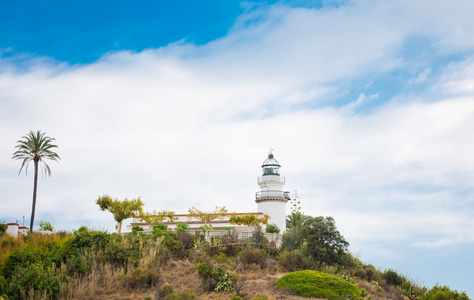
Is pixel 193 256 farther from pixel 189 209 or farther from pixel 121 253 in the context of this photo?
pixel 189 209

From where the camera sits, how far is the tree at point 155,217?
39206 mm

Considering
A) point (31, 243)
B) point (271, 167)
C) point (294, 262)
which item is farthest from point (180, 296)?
point (271, 167)

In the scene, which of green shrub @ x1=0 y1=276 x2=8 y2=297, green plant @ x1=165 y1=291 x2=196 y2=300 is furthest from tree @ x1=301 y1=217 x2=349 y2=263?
green shrub @ x1=0 y1=276 x2=8 y2=297

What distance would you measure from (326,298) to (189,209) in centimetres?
2493

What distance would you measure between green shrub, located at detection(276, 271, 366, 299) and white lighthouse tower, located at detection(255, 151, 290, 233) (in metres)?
27.3

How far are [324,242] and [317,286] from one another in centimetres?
751

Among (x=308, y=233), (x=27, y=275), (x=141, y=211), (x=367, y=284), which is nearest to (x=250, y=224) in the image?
(x=141, y=211)

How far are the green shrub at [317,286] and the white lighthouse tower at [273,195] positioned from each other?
89.7ft

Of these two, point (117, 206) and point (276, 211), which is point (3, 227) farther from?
point (276, 211)

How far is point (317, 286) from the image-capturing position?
18.5 meters

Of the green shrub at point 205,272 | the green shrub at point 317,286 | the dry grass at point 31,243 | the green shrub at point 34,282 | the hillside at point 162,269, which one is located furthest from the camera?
the dry grass at point 31,243

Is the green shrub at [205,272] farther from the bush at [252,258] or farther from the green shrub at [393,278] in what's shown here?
the green shrub at [393,278]

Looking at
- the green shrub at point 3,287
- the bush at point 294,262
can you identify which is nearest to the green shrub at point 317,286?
the bush at point 294,262

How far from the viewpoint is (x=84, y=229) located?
79.8ft
